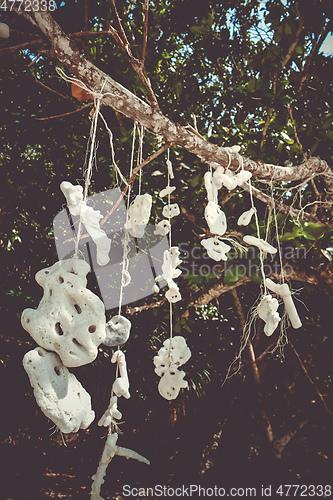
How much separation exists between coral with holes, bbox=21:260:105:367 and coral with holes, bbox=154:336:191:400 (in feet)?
1.95

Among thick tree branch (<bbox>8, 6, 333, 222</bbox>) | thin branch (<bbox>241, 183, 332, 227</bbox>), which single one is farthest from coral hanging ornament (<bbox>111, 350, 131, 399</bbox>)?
thin branch (<bbox>241, 183, 332, 227</bbox>)

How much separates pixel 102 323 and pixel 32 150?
3191 millimetres

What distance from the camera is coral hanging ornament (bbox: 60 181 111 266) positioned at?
3.44 ft

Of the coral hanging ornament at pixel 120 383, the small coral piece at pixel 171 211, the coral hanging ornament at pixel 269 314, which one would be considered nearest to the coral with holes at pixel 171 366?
the coral hanging ornament at pixel 120 383

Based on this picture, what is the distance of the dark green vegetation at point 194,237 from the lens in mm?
2104

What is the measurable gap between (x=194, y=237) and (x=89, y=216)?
6.86ft

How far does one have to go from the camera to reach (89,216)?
3.44 feet

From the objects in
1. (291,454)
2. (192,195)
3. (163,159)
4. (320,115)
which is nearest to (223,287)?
(192,195)

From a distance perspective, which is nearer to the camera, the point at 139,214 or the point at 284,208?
the point at 139,214

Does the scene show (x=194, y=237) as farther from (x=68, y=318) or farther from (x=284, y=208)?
(x=68, y=318)

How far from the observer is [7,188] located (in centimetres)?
317

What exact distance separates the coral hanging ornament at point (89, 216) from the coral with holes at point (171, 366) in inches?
24.6

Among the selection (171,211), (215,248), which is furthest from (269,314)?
(171,211)

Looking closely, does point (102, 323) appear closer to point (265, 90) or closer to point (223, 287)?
point (265, 90)
